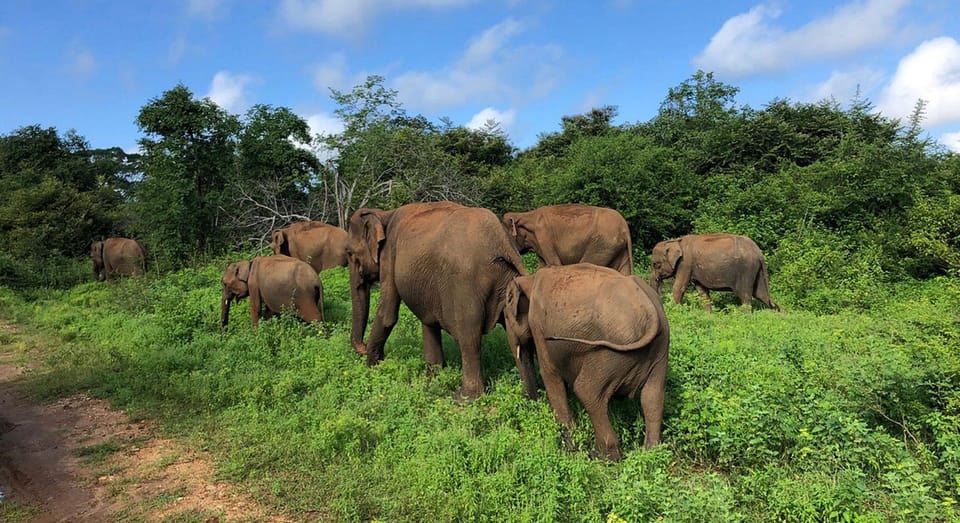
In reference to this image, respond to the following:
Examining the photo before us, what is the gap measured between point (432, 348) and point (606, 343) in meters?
3.12

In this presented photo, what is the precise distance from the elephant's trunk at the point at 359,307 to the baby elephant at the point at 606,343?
3554mm

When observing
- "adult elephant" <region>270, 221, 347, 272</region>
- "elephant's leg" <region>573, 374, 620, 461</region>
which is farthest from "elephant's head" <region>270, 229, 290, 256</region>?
"elephant's leg" <region>573, 374, 620, 461</region>

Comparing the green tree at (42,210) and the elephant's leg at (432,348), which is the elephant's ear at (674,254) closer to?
the elephant's leg at (432,348)

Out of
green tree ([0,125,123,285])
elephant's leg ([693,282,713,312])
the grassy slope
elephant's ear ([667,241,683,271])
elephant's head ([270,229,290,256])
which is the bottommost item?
elephant's leg ([693,282,713,312])

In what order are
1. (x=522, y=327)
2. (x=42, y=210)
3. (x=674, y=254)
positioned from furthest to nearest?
(x=42, y=210) → (x=674, y=254) → (x=522, y=327)

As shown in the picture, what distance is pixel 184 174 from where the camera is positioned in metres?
17.1

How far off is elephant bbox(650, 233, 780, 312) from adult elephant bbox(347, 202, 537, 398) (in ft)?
24.3

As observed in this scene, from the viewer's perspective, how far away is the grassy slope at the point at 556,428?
12.0ft

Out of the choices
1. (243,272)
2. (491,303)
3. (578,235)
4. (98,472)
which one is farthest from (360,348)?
(578,235)

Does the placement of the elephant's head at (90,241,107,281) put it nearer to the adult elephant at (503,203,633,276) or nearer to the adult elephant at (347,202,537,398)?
the adult elephant at (503,203,633,276)

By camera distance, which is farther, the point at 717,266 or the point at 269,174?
the point at 269,174

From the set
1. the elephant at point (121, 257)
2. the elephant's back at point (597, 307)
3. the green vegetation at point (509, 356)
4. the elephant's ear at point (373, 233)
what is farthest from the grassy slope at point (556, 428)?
the elephant at point (121, 257)

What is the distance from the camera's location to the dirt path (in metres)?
4.09

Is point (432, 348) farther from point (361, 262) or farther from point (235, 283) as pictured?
point (235, 283)
